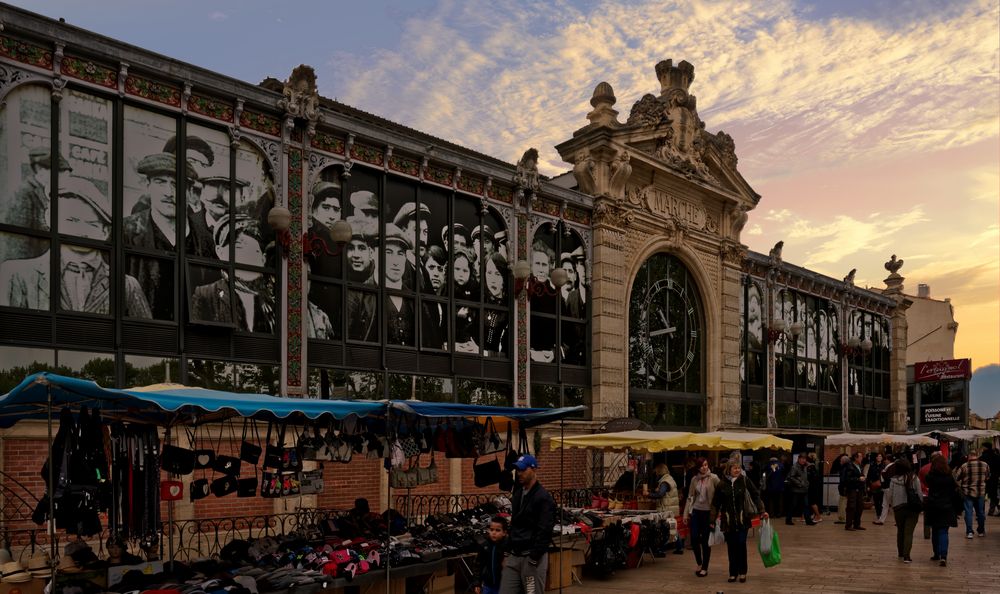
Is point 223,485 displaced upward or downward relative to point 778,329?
downward

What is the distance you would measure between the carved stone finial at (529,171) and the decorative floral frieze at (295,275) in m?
6.36

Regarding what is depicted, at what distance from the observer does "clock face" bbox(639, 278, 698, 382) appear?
84.1 ft

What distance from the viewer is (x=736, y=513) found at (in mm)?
12727

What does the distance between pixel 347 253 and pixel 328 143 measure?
2.26m

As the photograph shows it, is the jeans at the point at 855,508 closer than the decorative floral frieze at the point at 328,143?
No

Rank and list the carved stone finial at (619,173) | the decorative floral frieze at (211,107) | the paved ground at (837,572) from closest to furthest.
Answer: the paved ground at (837,572)
the decorative floral frieze at (211,107)
the carved stone finial at (619,173)

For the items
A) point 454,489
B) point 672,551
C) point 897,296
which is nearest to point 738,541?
point 672,551

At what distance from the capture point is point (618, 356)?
23938 millimetres

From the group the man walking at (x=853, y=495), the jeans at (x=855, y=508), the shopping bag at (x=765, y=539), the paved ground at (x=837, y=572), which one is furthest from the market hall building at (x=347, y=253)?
the shopping bag at (x=765, y=539)

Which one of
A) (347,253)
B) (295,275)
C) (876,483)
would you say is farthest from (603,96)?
(876,483)

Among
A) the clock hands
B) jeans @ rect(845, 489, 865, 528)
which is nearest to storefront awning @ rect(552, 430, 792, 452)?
jeans @ rect(845, 489, 865, 528)

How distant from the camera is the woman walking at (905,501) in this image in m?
14.0

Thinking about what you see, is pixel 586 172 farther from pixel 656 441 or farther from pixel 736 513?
pixel 736 513

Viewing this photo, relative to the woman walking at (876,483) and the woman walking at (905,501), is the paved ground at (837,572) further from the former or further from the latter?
the woman walking at (876,483)
